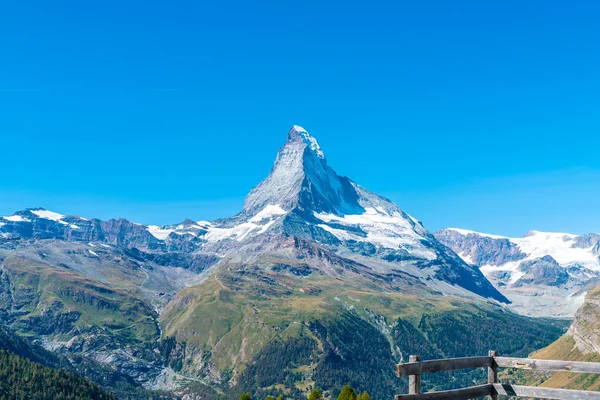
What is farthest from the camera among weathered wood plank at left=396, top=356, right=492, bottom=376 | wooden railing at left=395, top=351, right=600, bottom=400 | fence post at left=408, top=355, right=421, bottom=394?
wooden railing at left=395, top=351, right=600, bottom=400

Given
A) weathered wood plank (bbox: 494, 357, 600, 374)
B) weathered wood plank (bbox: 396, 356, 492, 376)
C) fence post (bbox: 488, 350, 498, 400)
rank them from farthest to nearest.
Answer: fence post (bbox: 488, 350, 498, 400), weathered wood plank (bbox: 494, 357, 600, 374), weathered wood plank (bbox: 396, 356, 492, 376)

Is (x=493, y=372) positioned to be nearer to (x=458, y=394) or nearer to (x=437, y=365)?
(x=458, y=394)

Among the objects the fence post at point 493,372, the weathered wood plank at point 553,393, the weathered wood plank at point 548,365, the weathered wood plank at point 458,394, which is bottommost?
the weathered wood plank at point 458,394

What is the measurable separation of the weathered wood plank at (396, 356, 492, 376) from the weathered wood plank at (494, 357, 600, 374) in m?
0.58

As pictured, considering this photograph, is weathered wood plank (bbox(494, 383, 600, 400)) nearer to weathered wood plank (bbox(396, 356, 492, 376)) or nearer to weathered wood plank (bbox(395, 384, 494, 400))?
weathered wood plank (bbox(395, 384, 494, 400))

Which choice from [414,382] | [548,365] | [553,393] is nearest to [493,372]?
[548,365]

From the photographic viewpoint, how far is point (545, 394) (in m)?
19.1

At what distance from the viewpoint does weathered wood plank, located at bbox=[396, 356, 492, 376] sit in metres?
17.5

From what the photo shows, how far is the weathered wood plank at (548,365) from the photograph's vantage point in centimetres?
1875

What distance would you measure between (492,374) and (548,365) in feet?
6.28

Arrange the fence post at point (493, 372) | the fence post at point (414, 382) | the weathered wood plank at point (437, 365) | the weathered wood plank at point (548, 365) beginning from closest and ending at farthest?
the weathered wood plank at point (437, 365)
the fence post at point (414, 382)
the weathered wood plank at point (548, 365)
the fence post at point (493, 372)

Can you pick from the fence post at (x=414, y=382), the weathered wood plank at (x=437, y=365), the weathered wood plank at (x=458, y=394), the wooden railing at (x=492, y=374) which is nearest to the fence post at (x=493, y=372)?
the wooden railing at (x=492, y=374)

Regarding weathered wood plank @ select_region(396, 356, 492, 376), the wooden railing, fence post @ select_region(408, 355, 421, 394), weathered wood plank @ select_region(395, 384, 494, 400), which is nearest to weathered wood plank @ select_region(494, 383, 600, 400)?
the wooden railing

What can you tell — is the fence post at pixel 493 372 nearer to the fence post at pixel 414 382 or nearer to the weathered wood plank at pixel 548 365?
the weathered wood plank at pixel 548 365
